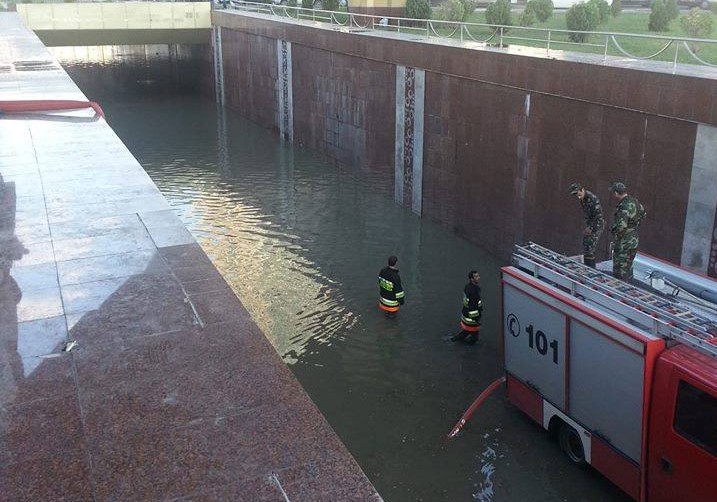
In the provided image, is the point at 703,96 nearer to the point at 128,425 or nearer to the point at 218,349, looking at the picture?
the point at 218,349

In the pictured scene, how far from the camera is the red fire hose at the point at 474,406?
1052cm

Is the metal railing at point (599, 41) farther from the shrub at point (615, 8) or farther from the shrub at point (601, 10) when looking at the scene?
the shrub at point (615, 8)

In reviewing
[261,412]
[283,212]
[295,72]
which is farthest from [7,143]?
[295,72]

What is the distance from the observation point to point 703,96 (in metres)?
12.3

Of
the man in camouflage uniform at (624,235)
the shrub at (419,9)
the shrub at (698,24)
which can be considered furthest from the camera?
the shrub at (419,9)

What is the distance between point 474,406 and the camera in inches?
430

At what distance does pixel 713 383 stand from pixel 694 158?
641 centimetres

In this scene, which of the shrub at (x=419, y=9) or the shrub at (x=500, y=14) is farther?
the shrub at (x=419, y=9)

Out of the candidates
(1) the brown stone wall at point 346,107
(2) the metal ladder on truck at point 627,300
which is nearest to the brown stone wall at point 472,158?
(1) the brown stone wall at point 346,107

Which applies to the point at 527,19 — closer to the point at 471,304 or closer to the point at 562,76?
the point at 562,76

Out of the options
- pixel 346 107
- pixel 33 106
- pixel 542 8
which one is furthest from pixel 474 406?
pixel 542 8

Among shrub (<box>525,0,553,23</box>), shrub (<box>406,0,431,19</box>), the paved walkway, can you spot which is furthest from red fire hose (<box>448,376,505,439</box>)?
shrub (<box>406,0,431,19</box>)

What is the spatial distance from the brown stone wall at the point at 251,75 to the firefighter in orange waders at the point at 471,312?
22518 millimetres

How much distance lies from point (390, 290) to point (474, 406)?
329cm
